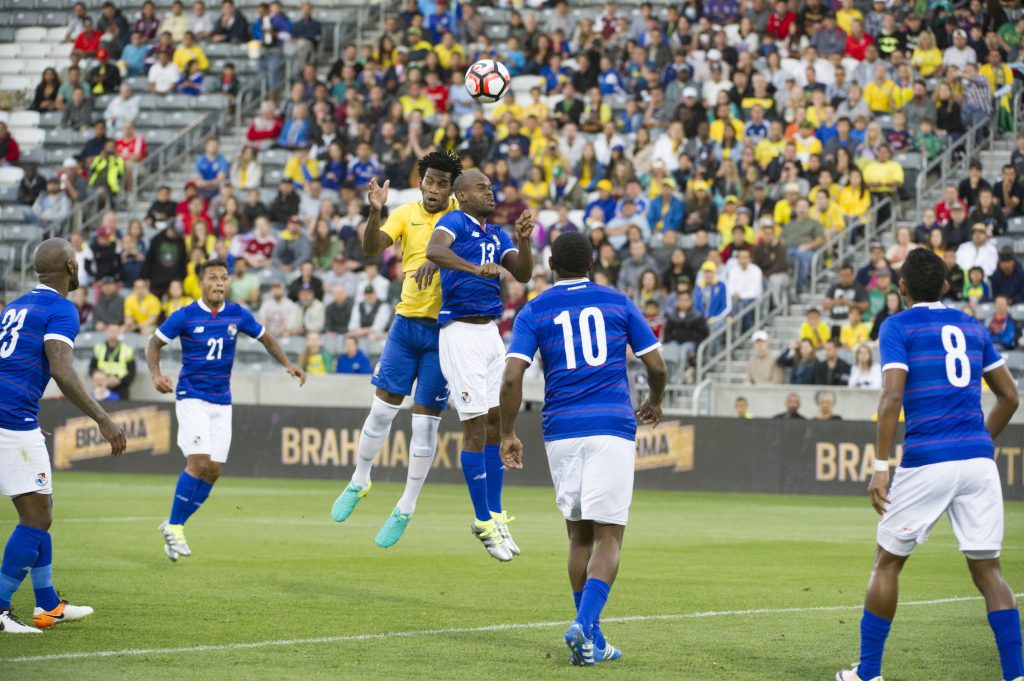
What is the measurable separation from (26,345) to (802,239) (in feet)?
58.3

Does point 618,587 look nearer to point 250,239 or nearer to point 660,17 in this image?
point 250,239

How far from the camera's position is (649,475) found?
910 inches

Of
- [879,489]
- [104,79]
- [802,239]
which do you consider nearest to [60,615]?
[879,489]

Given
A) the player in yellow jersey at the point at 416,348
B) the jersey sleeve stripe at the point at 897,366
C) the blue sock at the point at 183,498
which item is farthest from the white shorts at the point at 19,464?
the jersey sleeve stripe at the point at 897,366

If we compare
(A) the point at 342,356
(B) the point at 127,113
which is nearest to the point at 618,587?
(A) the point at 342,356

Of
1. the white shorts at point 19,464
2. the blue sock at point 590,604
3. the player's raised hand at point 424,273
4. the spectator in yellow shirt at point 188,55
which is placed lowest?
the blue sock at point 590,604

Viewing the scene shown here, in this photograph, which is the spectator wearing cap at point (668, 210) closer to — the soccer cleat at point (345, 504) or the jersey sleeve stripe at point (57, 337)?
the soccer cleat at point (345, 504)

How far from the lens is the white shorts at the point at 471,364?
1162 cm

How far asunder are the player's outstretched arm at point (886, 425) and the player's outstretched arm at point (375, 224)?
4875 millimetres

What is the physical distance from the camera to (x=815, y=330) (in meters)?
23.5

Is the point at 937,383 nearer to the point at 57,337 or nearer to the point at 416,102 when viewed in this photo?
the point at 57,337

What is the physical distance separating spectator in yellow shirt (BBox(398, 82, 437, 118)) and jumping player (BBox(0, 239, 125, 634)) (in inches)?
840

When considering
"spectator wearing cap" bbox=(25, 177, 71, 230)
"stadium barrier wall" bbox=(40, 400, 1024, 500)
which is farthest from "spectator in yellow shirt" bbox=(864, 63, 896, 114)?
"spectator wearing cap" bbox=(25, 177, 71, 230)

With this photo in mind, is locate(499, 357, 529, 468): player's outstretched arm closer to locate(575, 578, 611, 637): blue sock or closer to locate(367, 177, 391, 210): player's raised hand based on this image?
locate(575, 578, 611, 637): blue sock
